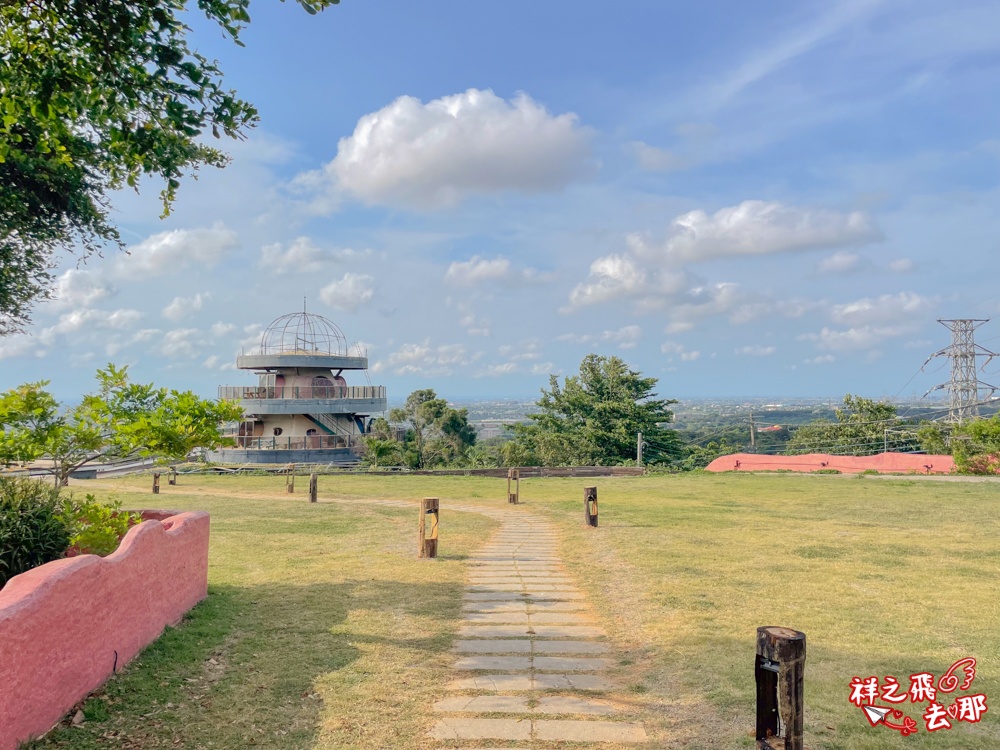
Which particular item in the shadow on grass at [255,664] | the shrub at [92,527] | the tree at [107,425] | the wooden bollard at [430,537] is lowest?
the shadow on grass at [255,664]

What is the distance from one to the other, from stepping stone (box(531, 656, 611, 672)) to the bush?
15.6 feet

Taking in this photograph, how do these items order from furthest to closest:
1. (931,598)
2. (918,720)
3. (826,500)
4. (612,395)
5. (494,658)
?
(612,395) → (826,500) → (931,598) → (494,658) → (918,720)

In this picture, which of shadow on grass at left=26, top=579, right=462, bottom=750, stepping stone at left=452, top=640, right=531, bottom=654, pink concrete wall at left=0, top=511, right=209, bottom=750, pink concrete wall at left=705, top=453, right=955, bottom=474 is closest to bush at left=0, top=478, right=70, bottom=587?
pink concrete wall at left=0, top=511, right=209, bottom=750

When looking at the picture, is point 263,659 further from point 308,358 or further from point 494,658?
point 308,358

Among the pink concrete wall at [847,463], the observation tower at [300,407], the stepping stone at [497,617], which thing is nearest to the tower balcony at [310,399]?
the observation tower at [300,407]

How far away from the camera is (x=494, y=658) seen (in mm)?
6184

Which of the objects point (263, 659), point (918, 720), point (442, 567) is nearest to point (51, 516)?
point (263, 659)

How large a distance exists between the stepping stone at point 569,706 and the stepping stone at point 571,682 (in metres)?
0.21

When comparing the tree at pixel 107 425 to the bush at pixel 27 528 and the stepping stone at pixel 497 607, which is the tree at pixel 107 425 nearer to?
the bush at pixel 27 528

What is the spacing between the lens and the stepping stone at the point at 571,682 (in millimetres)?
5504

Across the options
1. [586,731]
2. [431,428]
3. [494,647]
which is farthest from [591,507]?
[431,428]

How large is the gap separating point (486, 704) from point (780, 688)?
90.8 inches

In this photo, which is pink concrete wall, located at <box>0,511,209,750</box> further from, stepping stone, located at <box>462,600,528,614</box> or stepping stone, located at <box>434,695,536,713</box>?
stepping stone, located at <box>462,600,528,614</box>

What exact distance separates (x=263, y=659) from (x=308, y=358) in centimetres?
3897
